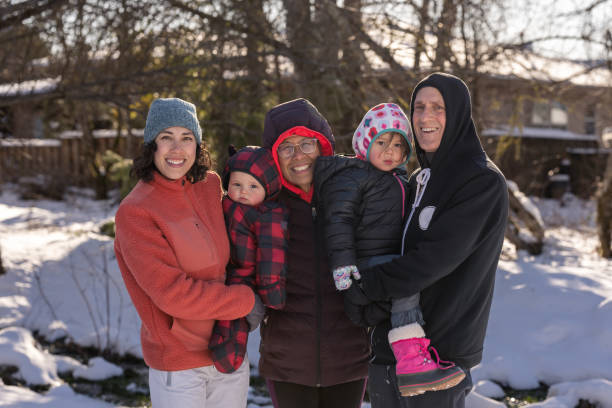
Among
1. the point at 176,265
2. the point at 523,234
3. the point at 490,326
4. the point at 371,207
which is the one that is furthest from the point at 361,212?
the point at 523,234

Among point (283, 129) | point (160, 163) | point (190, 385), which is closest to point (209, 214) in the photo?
point (160, 163)

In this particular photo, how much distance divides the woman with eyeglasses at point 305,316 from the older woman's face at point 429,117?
0.49 metres

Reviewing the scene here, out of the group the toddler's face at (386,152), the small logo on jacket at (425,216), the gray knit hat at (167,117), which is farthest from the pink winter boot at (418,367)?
the gray knit hat at (167,117)

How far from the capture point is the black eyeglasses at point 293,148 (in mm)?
2523

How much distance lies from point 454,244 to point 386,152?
1.81 feet

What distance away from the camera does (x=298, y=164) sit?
8.24 feet

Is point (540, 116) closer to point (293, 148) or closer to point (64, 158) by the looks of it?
point (64, 158)

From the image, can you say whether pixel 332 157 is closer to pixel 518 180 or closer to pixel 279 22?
pixel 279 22

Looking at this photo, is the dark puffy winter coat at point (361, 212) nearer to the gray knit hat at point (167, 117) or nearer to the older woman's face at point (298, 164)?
the older woman's face at point (298, 164)

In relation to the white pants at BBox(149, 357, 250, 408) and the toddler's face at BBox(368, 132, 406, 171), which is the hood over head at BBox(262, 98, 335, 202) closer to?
the toddler's face at BBox(368, 132, 406, 171)

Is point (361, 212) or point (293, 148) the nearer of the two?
point (361, 212)

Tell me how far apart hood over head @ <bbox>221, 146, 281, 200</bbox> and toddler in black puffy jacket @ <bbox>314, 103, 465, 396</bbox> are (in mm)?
191

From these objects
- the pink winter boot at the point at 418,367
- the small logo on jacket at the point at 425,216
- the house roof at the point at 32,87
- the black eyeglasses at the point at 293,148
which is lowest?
the pink winter boot at the point at 418,367

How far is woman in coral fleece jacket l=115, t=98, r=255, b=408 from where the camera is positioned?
214 cm
